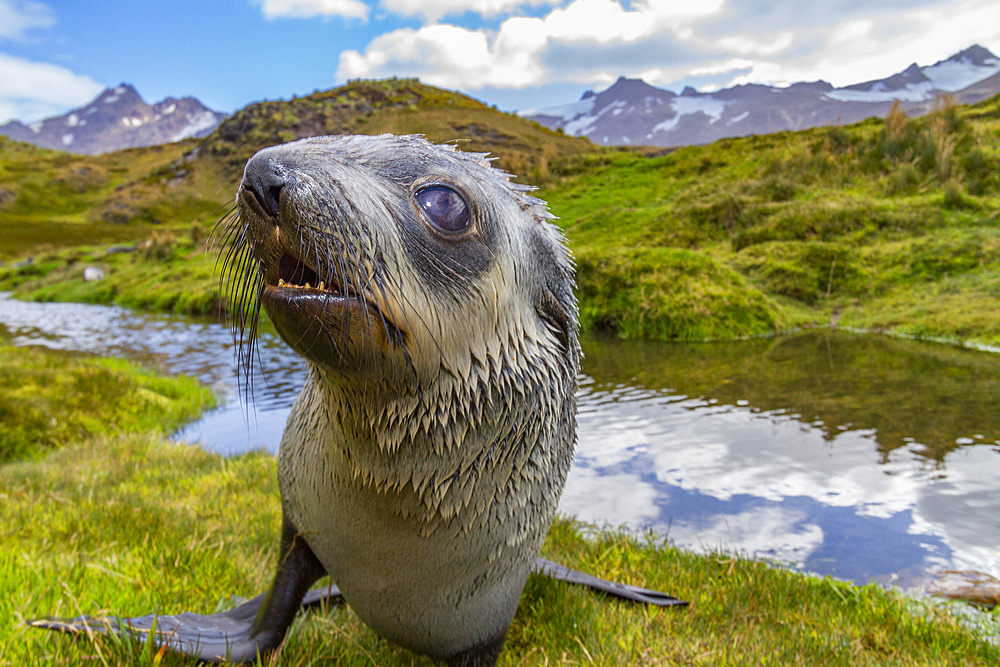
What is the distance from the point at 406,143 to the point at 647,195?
1786 centimetres

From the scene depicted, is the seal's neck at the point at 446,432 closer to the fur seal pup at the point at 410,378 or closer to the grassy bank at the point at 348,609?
the fur seal pup at the point at 410,378

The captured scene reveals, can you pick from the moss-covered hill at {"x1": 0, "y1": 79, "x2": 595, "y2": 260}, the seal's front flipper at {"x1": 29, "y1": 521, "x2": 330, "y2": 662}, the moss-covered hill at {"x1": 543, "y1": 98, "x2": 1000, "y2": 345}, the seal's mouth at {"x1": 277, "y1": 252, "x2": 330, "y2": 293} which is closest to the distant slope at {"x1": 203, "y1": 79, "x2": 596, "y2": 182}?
the moss-covered hill at {"x1": 0, "y1": 79, "x2": 595, "y2": 260}

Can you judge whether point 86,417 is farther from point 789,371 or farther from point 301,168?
point 789,371

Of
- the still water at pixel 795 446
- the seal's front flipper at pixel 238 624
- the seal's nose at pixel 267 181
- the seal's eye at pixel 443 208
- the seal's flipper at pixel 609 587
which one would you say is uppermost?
the seal's nose at pixel 267 181

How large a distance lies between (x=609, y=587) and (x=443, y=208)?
6.89 feet

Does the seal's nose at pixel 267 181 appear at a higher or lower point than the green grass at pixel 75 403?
higher

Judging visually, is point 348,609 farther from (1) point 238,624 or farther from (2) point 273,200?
Result: (2) point 273,200

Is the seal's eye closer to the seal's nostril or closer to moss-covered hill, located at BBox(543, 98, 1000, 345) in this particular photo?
the seal's nostril

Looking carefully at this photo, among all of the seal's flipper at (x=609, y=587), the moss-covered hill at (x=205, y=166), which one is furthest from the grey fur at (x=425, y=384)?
the moss-covered hill at (x=205, y=166)

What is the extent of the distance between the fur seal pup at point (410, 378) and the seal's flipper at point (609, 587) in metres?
0.89

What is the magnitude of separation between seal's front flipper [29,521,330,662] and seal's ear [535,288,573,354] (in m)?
1.17

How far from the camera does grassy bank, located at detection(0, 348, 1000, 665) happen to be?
7.43 ft

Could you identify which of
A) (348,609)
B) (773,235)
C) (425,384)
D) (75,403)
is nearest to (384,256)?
(425,384)

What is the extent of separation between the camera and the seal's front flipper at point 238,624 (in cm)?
203
